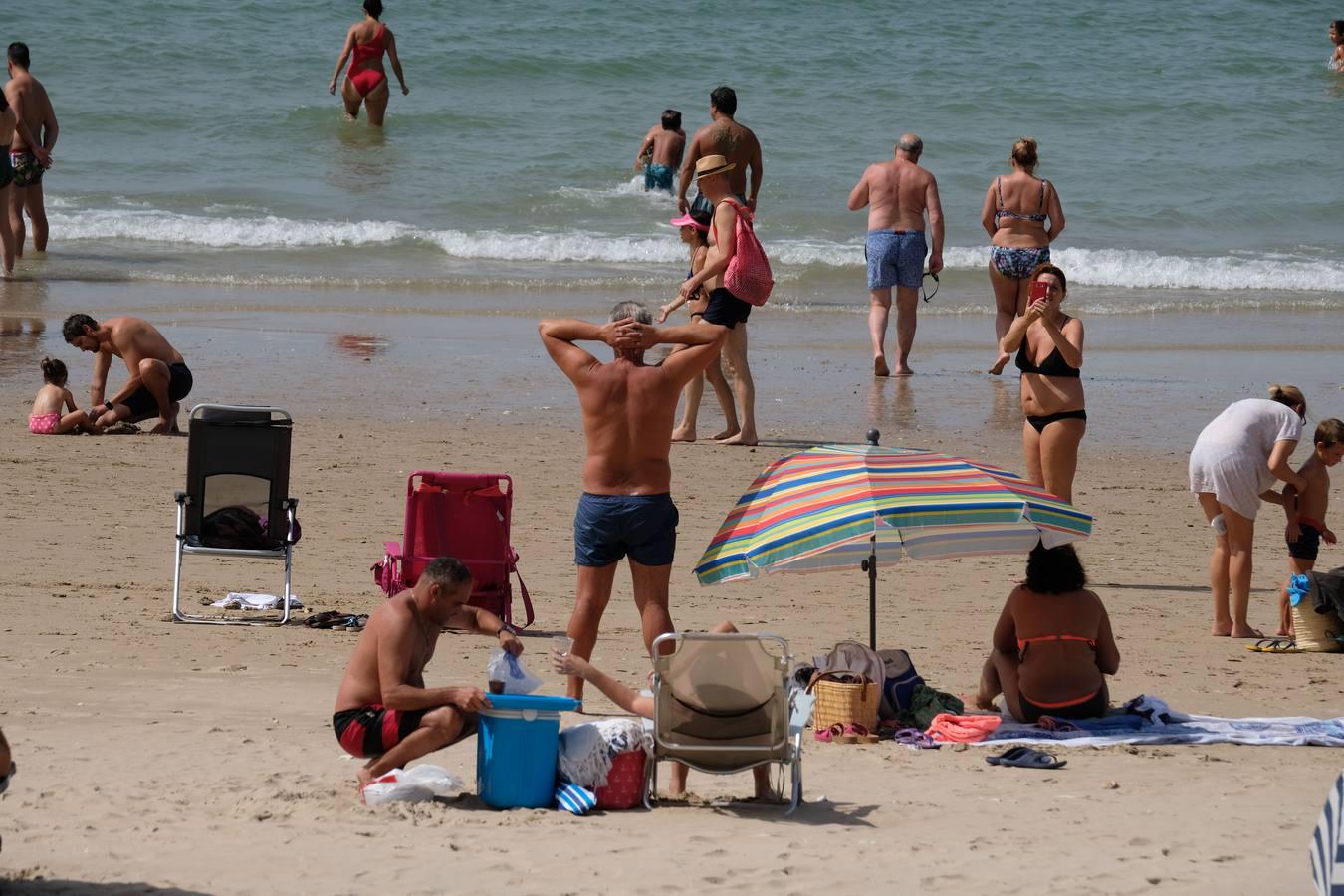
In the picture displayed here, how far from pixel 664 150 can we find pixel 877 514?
43.5 ft

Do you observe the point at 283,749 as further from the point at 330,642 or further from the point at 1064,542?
the point at 1064,542

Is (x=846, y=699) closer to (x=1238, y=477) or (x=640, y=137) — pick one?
(x=1238, y=477)

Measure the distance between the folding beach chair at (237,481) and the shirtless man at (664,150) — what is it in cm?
1147

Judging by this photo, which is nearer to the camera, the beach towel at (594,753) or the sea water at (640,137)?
the beach towel at (594,753)

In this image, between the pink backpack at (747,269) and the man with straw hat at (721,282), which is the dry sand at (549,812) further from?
the pink backpack at (747,269)

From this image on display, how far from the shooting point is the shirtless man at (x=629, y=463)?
5.89 meters

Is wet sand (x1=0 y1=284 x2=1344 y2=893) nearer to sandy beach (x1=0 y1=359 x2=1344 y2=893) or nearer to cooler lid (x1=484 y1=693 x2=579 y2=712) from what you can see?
sandy beach (x1=0 y1=359 x2=1344 y2=893)

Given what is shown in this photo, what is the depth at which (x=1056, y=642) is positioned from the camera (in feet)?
19.7

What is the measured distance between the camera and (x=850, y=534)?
224 inches

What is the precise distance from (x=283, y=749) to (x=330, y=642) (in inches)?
49.1

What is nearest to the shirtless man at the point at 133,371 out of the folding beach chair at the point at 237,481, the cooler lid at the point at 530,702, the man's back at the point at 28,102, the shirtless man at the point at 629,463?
the folding beach chair at the point at 237,481

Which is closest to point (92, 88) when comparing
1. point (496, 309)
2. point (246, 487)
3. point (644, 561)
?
point (496, 309)

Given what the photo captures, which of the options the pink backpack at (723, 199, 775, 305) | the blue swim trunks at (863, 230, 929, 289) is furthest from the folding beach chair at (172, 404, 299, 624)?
the blue swim trunks at (863, 230, 929, 289)

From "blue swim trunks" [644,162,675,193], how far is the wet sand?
21.6ft
